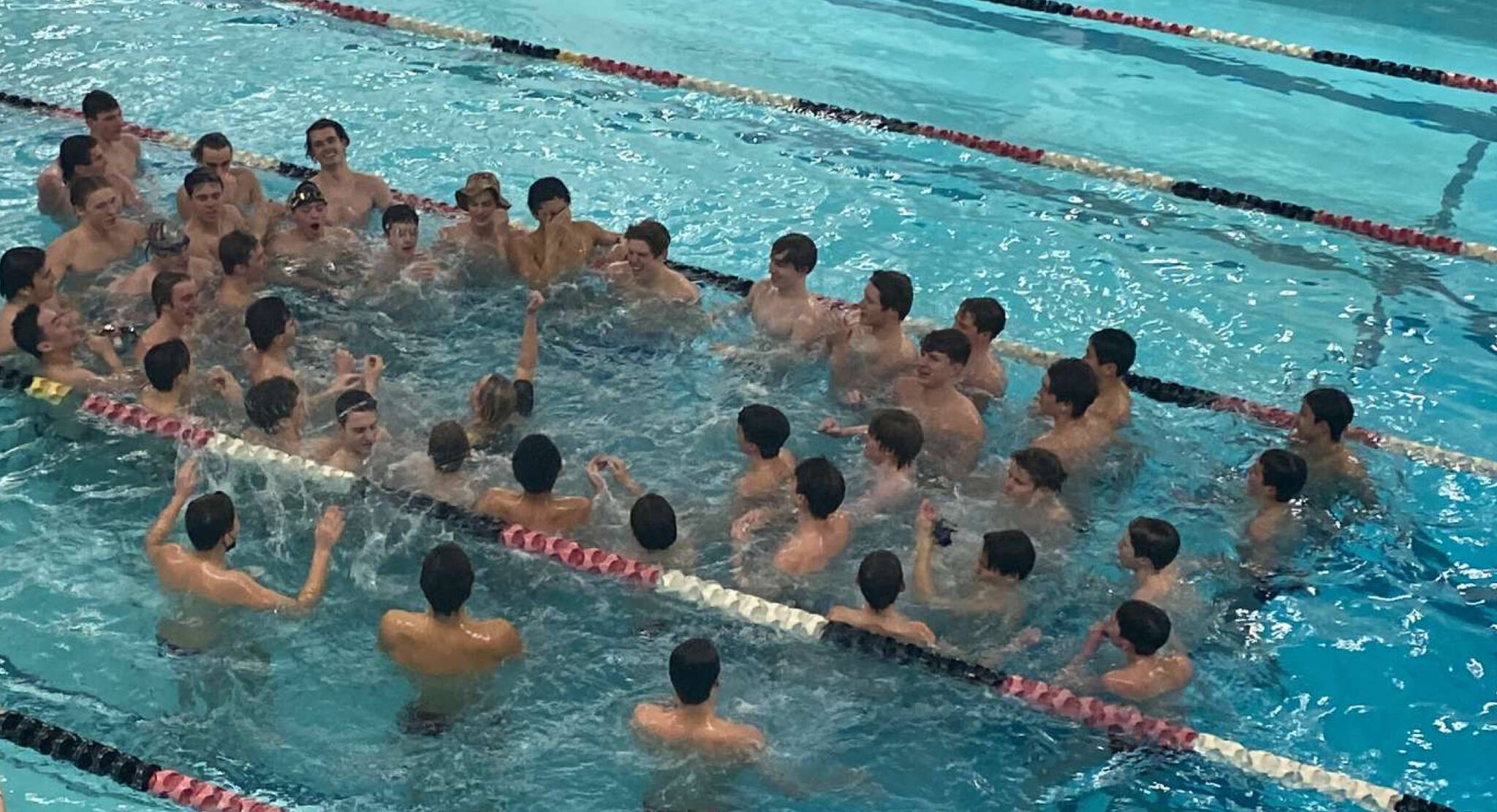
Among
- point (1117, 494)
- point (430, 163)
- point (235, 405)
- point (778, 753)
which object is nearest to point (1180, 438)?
point (1117, 494)

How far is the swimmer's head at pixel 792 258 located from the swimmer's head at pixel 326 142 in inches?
85.1

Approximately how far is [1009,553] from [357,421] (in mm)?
2084

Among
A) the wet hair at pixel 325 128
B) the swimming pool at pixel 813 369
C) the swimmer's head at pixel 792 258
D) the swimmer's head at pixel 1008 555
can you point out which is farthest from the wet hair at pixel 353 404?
the wet hair at pixel 325 128

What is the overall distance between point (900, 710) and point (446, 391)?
91.0 inches

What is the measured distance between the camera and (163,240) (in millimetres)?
6219

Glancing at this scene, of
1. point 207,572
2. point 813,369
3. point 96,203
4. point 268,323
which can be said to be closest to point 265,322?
point 268,323

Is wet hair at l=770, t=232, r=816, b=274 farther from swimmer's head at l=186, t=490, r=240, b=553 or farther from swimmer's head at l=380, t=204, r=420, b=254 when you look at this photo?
swimmer's head at l=186, t=490, r=240, b=553

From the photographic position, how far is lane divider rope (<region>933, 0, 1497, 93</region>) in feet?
27.9

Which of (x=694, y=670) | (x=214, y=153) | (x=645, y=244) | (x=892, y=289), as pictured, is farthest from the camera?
(x=214, y=153)

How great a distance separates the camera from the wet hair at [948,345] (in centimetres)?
538

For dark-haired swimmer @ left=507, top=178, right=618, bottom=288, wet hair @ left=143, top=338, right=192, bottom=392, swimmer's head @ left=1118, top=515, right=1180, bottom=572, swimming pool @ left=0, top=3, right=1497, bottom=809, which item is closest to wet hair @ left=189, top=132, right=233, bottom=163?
swimming pool @ left=0, top=3, right=1497, bottom=809

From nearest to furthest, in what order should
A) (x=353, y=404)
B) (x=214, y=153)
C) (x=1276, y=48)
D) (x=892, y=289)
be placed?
(x=353, y=404) → (x=892, y=289) → (x=214, y=153) → (x=1276, y=48)

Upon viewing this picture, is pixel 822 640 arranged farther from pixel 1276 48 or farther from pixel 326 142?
pixel 1276 48

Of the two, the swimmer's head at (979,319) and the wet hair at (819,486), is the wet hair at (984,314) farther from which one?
the wet hair at (819,486)
